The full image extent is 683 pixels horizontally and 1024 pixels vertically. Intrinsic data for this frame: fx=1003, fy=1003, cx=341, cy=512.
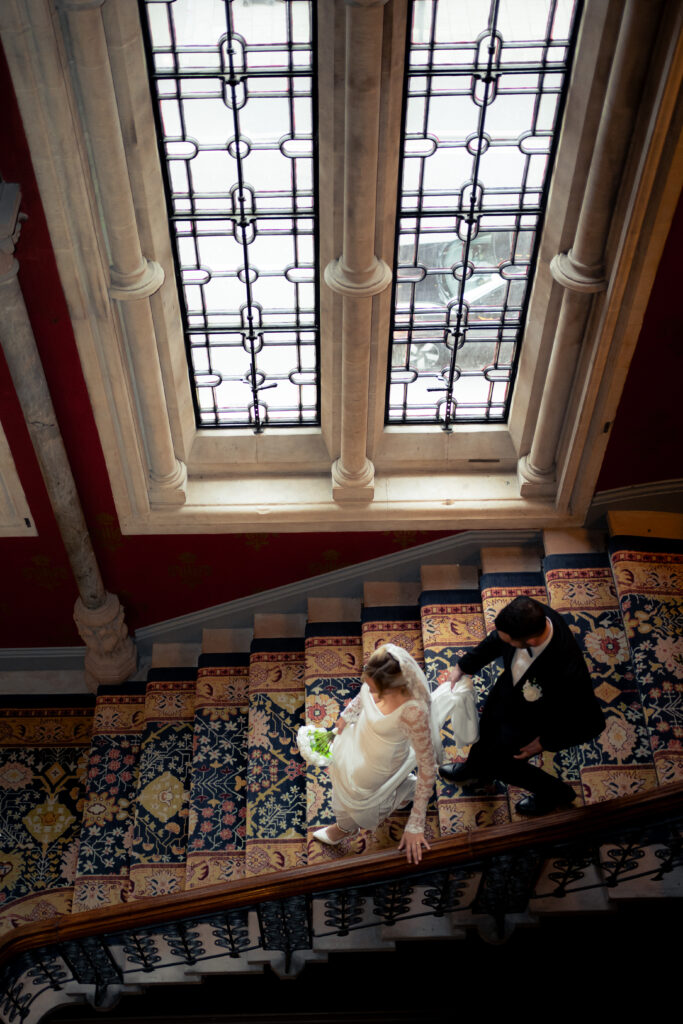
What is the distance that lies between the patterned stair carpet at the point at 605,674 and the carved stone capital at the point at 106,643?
2696mm

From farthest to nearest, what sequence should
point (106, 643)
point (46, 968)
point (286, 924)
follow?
1. point (106, 643)
2. point (46, 968)
3. point (286, 924)

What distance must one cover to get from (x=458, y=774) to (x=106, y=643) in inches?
103

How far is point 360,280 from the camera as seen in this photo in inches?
182

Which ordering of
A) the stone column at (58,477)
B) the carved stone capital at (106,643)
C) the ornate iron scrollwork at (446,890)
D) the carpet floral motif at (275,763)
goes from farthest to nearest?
the carved stone capital at (106,643)
the carpet floral motif at (275,763)
the stone column at (58,477)
the ornate iron scrollwork at (446,890)

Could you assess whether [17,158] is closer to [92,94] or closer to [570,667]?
[92,94]

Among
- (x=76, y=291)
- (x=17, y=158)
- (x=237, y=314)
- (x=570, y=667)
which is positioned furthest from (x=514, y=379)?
(x=17, y=158)

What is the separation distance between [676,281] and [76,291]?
2.74 meters

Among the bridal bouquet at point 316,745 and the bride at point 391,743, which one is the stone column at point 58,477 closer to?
the bridal bouquet at point 316,745

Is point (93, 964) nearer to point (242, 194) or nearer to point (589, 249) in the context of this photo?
point (242, 194)

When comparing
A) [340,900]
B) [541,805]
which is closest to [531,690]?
[541,805]

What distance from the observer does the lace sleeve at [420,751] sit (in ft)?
13.5

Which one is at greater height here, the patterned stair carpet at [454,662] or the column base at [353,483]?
the column base at [353,483]

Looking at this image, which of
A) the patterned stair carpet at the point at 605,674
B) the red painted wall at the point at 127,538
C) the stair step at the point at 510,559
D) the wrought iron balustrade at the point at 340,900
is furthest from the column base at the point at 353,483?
the wrought iron balustrade at the point at 340,900

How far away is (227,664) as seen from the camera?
6.42m
